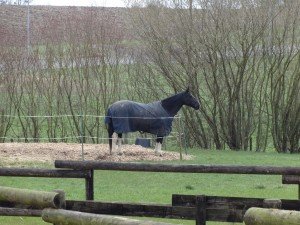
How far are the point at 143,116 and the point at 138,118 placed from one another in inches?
7.3

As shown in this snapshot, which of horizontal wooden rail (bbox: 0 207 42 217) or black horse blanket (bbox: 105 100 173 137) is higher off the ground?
black horse blanket (bbox: 105 100 173 137)

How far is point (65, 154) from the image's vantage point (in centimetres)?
2461

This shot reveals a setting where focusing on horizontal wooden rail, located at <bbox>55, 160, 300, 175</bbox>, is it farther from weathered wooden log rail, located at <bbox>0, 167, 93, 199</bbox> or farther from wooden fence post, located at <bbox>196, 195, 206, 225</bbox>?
wooden fence post, located at <bbox>196, 195, 206, 225</bbox>

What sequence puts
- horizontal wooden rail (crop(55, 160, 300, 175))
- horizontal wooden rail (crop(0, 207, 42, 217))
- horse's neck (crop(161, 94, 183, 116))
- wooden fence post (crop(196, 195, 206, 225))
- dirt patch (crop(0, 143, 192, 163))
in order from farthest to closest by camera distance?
horse's neck (crop(161, 94, 183, 116)) → dirt patch (crop(0, 143, 192, 163)) → horizontal wooden rail (crop(55, 160, 300, 175)) → horizontal wooden rail (crop(0, 207, 42, 217)) → wooden fence post (crop(196, 195, 206, 225))

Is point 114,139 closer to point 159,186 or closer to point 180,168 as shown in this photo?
point 159,186

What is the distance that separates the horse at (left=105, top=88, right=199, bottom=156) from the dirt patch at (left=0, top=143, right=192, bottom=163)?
0.56m

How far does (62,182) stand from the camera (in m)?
18.9

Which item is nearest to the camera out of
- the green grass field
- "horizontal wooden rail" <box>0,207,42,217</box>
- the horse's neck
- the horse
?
"horizontal wooden rail" <box>0,207,42,217</box>

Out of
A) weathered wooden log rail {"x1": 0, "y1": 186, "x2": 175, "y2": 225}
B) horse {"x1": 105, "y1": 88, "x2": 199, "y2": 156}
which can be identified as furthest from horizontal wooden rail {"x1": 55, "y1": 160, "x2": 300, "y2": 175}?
horse {"x1": 105, "y1": 88, "x2": 199, "y2": 156}

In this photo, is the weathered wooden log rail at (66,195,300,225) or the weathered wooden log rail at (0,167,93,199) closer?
the weathered wooden log rail at (66,195,300,225)

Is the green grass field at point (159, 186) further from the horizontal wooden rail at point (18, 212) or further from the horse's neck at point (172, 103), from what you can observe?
the horse's neck at point (172, 103)

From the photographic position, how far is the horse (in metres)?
26.2

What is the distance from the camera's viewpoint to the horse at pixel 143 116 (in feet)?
86.0

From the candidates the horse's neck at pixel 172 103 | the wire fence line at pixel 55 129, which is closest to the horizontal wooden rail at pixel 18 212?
the horse's neck at pixel 172 103
